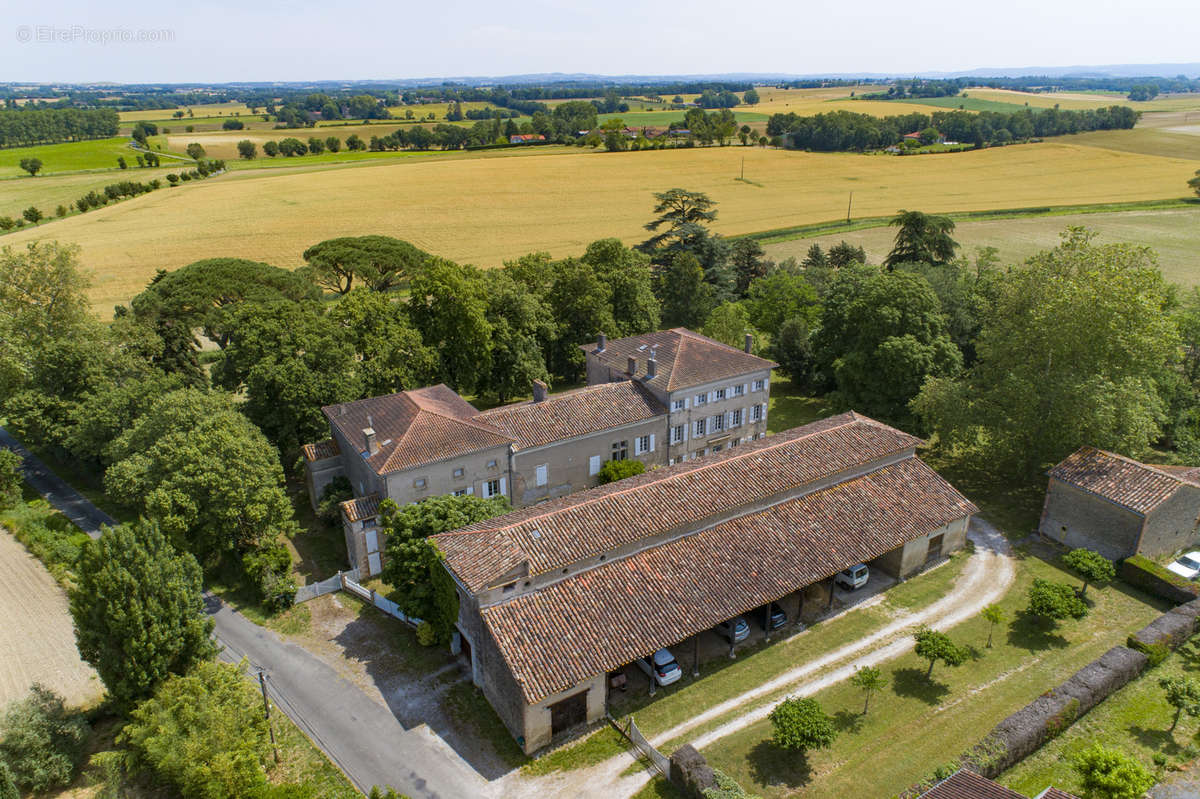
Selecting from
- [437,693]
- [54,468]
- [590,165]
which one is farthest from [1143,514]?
[590,165]

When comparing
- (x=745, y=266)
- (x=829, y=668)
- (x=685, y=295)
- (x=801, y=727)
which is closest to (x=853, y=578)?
(x=829, y=668)

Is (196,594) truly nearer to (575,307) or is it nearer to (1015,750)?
(1015,750)

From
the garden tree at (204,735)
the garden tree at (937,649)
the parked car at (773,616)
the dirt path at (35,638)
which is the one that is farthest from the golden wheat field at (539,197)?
the garden tree at (937,649)

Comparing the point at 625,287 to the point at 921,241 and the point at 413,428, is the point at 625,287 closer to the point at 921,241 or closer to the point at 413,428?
the point at 413,428

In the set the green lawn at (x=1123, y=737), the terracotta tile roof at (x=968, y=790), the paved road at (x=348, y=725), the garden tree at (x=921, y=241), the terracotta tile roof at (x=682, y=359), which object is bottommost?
the paved road at (x=348, y=725)

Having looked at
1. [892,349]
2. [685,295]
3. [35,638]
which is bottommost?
[35,638]

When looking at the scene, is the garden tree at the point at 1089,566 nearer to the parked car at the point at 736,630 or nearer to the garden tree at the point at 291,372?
the parked car at the point at 736,630
